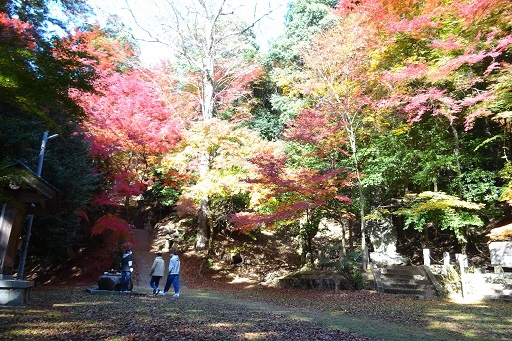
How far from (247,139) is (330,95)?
153 inches

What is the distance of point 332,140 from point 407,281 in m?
5.76

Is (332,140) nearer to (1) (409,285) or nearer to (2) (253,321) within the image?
(1) (409,285)

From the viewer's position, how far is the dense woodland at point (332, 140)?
11.6 m

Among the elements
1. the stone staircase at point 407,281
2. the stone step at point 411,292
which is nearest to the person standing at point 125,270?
the stone staircase at point 407,281

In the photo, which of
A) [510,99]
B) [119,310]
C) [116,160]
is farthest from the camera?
[116,160]

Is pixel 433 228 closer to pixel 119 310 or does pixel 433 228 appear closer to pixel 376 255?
pixel 376 255

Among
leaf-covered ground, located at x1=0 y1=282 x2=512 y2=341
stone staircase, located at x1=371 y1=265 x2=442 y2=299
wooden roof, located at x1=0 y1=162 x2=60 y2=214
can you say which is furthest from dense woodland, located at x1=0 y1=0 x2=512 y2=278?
leaf-covered ground, located at x1=0 y1=282 x2=512 y2=341

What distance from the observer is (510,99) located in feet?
37.7

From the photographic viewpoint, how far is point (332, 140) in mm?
13344

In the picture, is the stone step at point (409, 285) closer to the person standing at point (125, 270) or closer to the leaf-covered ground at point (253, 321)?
the leaf-covered ground at point (253, 321)

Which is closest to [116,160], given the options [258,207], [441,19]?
[258,207]

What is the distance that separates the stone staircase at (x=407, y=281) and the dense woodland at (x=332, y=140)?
1318mm

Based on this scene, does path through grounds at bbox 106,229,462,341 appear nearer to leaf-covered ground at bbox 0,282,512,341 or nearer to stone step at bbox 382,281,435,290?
leaf-covered ground at bbox 0,282,512,341

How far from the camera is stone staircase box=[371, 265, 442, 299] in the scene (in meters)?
10.8
